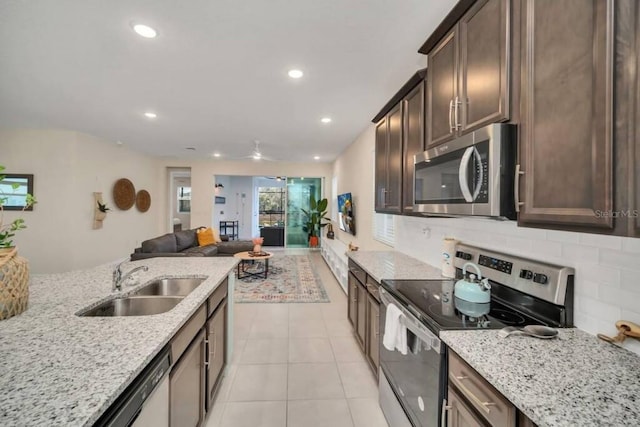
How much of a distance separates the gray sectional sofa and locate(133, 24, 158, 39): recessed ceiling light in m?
3.55

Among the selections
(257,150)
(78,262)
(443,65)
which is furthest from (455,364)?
(78,262)

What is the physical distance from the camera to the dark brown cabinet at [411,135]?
1.99m

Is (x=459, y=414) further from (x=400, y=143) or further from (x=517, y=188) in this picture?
(x=400, y=143)

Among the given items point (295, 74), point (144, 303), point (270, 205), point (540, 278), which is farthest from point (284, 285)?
point (270, 205)

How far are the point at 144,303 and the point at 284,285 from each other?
10.7ft

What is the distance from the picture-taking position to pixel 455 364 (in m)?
1.09

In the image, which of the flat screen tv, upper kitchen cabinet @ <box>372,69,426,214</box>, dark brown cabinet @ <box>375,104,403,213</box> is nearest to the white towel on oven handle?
upper kitchen cabinet @ <box>372,69,426,214</box>

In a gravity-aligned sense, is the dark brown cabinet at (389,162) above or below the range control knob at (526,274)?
above

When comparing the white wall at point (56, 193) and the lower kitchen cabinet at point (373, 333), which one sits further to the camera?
the white wall at point (56, 193)

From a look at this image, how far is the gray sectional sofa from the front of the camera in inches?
185

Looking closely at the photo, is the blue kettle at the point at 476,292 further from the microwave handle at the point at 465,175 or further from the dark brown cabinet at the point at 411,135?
the dark brown cabinet at the point at 411,135

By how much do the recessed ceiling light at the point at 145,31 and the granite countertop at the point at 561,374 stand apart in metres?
2.72

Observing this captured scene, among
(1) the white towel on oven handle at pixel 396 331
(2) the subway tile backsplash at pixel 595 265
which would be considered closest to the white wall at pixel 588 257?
(2) the subway tile backsplash at pixel 595 265

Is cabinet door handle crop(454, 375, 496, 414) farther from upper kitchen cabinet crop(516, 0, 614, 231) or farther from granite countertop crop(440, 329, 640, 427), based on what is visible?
upper kitchen cabinet crop(516, 0, 614, 231)
